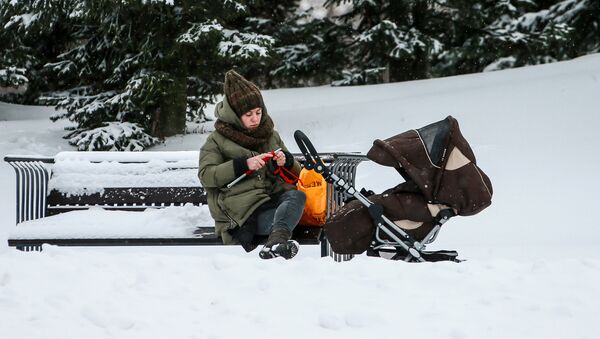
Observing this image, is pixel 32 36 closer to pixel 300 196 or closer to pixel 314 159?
pixel 300 196

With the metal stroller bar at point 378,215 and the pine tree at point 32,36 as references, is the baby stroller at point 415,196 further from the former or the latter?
the pine tree at point 32,36

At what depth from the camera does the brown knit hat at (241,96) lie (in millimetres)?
6227

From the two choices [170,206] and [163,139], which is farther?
[163,139]

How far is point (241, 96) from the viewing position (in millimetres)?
6230

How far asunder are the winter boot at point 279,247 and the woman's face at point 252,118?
1.00 meters

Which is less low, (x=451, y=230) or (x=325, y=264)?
(x=325, y=264)

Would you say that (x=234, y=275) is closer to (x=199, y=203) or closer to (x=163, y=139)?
(x=199, y=203)

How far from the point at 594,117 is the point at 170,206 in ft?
24.5

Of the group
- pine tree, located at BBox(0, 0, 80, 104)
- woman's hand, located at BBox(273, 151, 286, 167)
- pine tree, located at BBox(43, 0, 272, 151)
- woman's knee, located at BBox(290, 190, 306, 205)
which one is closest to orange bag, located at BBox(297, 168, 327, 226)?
woman's knee, located at BBox(290, 190, 306, 205)

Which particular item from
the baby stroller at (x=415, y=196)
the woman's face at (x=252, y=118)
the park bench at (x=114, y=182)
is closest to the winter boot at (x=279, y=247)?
the baby stroller at (x=415, y=196)

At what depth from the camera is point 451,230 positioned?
9188 mm

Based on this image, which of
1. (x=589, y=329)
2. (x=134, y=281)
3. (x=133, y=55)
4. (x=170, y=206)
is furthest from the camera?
(x=133, y=55)

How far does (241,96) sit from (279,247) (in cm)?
132

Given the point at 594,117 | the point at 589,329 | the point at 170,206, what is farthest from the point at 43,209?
the point at 594,117
